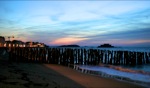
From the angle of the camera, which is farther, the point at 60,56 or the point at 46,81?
the point at 60,56

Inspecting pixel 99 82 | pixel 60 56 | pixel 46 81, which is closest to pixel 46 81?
pixel 46 81

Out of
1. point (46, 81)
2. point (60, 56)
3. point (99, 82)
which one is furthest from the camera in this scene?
point (60, 56)

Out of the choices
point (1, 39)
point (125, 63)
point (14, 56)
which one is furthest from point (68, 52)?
point (1, 39)

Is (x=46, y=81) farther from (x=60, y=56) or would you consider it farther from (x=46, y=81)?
(x=60, y=56)

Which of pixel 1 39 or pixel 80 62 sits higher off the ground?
pixel 1 39

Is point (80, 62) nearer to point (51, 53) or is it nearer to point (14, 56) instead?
point (51, 53)

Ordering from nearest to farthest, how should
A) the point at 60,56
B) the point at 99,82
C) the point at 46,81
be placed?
the point at 46,81 → the point at 99,82 → the point at 60,56

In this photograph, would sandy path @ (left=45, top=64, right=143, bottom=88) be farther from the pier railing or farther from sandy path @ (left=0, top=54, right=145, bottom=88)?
the pier railing

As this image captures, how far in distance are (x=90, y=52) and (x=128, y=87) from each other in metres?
19.8

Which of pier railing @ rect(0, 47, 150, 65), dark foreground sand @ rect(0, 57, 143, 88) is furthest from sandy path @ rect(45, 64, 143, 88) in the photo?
pier railing @ rect(0, 47, 150, 65)

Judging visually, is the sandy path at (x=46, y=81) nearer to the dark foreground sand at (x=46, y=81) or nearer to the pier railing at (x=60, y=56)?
the dark foreground sand at (x=46, y=81)

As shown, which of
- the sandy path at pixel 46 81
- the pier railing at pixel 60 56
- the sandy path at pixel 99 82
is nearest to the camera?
the sandy path at pixel 46 81

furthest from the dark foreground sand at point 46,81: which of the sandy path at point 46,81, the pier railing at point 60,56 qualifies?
the pier railing at point 60,56

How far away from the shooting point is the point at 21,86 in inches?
298
